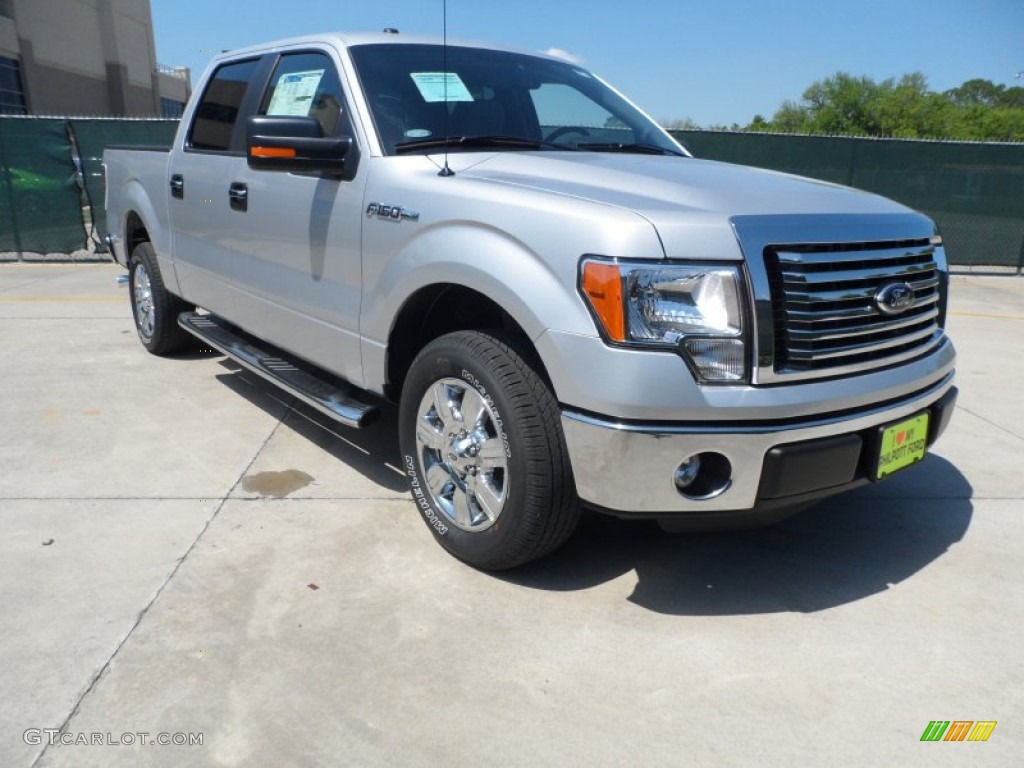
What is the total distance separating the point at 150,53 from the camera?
168 ft

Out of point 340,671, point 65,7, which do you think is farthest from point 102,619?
point 65,7

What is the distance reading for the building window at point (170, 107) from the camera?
181ft

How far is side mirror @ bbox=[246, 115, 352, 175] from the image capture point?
3176mm

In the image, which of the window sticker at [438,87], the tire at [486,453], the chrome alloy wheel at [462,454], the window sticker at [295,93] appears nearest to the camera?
the tire at [486,453]

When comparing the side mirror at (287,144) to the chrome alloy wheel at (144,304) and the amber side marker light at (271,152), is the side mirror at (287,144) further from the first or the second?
the chrome alloy wheel at (144,304)

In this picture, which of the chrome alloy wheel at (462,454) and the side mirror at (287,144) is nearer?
the chrome alloy wheel at (462,454)

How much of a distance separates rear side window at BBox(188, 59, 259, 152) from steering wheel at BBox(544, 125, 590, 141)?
1.81 m

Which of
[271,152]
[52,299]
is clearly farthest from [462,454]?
[52,299]

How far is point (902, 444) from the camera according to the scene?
109 inches

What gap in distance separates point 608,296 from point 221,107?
11.2 feet

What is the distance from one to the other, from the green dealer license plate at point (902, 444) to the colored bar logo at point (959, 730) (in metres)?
0.78

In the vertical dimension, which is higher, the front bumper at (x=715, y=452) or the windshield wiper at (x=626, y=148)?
the windshield wiper at (x=626, y=148)

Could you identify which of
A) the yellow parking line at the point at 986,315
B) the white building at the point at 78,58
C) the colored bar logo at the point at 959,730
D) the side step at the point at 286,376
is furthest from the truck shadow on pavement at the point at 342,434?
the white building at the point at 78,58

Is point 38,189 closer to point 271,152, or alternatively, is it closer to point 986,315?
point 271,152
